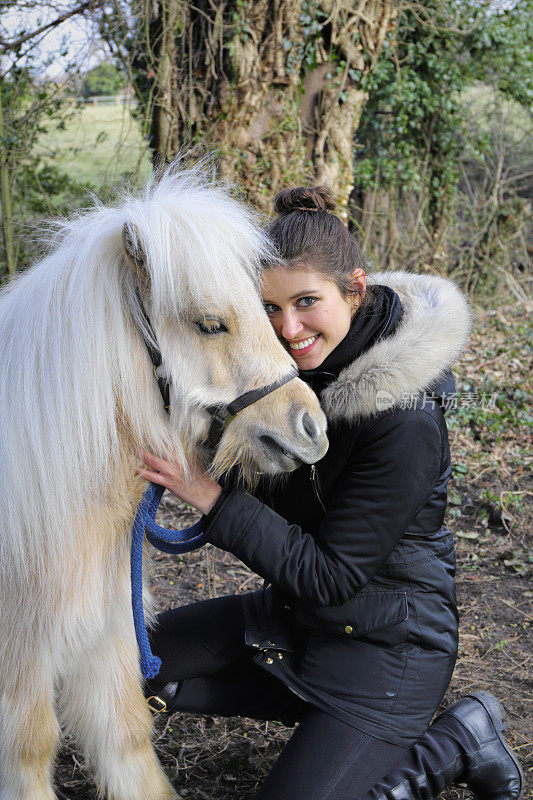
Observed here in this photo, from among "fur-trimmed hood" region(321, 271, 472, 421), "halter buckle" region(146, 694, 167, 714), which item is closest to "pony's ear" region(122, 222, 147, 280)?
"fur-trimmed hood" region(321, 271, 472, 421)

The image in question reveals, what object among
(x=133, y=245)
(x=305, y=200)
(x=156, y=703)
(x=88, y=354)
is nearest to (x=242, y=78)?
(x=305, y=200)

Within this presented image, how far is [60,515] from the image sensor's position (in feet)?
5.79

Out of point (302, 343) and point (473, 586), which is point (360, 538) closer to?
point (302, 343)

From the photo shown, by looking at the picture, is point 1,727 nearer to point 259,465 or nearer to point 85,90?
point 259,465

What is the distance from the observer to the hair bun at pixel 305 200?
2064mm

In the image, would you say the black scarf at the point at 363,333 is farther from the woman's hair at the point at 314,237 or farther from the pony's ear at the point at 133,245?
the pony's ear at the point at 133,245

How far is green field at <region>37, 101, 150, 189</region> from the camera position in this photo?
16.7 feet

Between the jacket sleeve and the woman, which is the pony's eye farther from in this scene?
the jacket sleeve

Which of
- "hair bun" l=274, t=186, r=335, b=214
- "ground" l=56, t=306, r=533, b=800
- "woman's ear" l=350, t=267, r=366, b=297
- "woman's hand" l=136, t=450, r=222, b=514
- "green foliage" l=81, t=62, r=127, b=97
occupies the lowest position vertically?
"ground" l=56, t=306, r=533, b=800

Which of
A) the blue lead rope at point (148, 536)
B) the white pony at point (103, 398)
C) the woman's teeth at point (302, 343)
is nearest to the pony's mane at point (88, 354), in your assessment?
the white pony at point (103, 398)

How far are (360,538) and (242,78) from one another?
3405 mm

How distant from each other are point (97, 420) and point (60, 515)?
10.5 inches

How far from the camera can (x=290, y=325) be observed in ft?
6.49

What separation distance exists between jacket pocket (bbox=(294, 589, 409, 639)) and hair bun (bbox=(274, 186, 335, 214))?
3.77 ft
